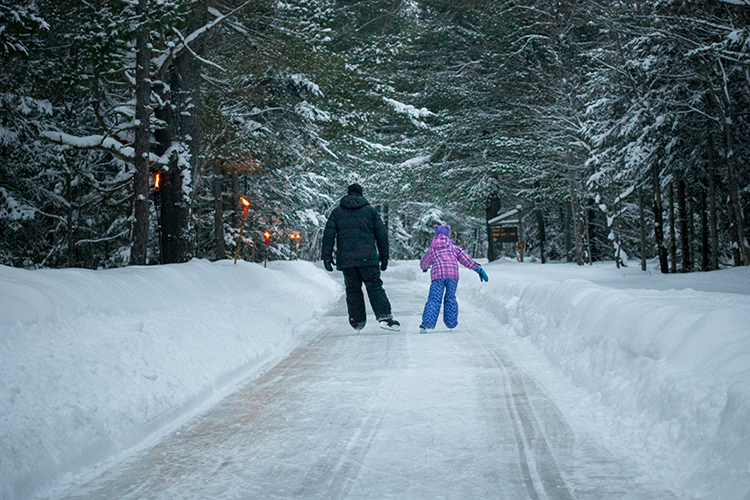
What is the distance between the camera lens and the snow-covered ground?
3459 millimetres

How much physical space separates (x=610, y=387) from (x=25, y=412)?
14.4ft

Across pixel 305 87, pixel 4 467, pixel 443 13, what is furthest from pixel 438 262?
pixel 443 13

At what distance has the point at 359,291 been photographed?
9555 mm

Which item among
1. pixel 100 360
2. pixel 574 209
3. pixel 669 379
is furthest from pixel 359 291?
pixel 574 209

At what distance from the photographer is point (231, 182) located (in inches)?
1045

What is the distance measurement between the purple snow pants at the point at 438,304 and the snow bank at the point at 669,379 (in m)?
2.24

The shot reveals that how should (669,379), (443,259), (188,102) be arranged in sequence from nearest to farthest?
1. (669,379)
2. (443,259)
3. (188,102)

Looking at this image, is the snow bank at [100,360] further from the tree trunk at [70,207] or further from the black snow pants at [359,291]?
the tree trunk at [70,207]

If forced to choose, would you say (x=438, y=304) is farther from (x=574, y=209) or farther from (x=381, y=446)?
(x=574, y=209)

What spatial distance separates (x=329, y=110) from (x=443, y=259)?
9.73m

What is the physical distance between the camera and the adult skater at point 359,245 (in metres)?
9.09

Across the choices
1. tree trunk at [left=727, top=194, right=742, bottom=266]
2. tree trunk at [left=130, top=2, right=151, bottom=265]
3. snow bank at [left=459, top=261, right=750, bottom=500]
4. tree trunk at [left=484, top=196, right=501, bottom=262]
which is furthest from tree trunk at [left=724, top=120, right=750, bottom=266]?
tree trunk at [left=484, top=196, right=501, bottom=262]

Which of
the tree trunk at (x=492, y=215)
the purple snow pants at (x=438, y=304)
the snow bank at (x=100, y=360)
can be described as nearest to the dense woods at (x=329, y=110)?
the tree trunk at (x=492, y=215)

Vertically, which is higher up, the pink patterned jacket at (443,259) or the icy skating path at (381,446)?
the pink patterned jacket at (443,259)
